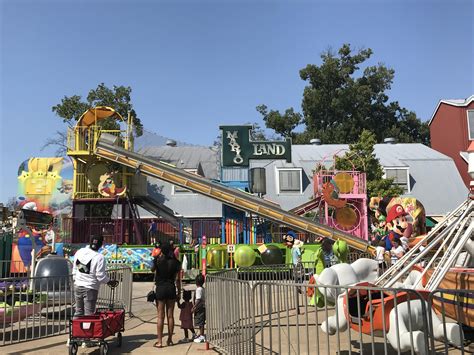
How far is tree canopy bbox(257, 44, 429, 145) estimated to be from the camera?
49.1m

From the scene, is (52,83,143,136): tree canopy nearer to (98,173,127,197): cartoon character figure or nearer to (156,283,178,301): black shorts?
(98,173,127,197): cartoon character figure

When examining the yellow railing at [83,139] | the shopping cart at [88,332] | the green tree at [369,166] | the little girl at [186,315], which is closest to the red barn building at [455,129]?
the green tree at [369,166]

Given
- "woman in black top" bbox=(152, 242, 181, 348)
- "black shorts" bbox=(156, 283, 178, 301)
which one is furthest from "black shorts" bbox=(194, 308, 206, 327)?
"black shorts" bbox=(156, 283, 178, 301)

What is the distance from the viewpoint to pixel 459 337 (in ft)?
15.6

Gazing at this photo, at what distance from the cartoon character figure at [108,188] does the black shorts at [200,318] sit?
15.7 m

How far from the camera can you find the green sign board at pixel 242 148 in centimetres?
2480

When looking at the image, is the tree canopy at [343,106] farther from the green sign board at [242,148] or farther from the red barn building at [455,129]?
the green sign board at [242,148]

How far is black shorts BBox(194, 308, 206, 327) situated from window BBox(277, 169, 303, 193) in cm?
2322

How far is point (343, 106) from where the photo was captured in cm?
4972

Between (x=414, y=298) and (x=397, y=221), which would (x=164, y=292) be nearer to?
(x=414, y=298)

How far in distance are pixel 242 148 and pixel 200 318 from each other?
1732 cm

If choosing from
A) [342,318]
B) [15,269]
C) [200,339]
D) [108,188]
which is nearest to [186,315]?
[200,339]

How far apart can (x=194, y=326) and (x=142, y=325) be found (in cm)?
161

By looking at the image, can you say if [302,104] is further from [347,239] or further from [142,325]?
[142,325]
